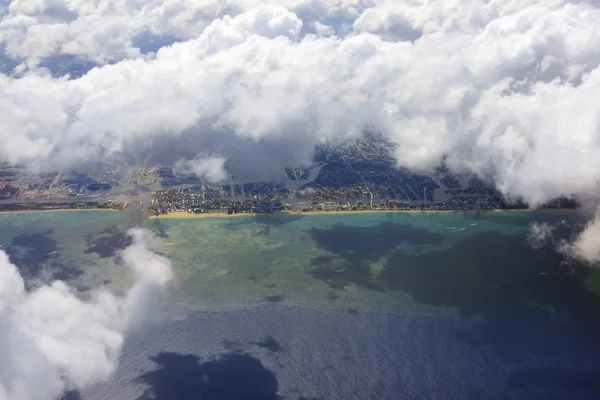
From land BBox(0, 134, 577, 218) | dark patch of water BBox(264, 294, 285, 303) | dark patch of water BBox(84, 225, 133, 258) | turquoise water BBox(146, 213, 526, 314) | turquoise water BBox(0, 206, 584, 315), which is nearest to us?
dark patch of water BBox(264, 294, 285, 303)

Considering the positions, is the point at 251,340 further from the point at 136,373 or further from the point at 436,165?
the point at 436,165

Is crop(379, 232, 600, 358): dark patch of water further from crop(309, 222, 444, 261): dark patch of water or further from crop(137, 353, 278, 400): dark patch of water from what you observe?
crop(137, 353, 278, 400): dark patch of water

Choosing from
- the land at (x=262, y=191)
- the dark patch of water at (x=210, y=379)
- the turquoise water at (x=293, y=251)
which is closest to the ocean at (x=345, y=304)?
the dark patch of water at (x=210, y=379)

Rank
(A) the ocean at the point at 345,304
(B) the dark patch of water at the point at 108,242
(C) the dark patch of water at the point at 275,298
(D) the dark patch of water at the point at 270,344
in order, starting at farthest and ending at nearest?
(B) the dark patch of water at the point at 108,242
(C) the dark patch of water at the point at 275,298
(D) the dark patch of water at the point at 270,344
(A) the ocean at the point at 345,304

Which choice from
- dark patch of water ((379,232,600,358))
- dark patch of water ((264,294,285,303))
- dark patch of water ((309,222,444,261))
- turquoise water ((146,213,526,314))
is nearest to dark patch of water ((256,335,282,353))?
dark patch of water ((264,294,285,303))

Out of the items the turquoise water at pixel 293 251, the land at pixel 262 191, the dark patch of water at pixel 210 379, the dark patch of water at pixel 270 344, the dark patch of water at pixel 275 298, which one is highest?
the land at pixel 262 191

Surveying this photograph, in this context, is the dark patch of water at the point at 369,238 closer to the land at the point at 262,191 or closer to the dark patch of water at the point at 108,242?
the land at the point at 262,191

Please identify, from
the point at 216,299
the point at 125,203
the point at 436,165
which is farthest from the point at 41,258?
the point at 436,165

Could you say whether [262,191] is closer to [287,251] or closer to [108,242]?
[287,251]

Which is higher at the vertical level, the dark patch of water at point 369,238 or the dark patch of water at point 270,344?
the dark patch of water at point 369,238
